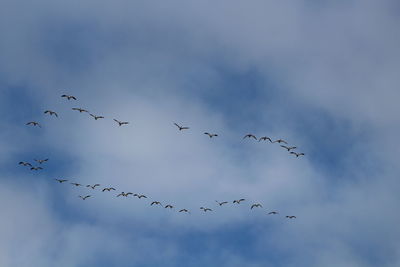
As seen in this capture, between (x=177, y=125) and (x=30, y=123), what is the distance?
45830 millimetres

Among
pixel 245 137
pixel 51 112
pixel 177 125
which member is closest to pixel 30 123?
pixel 51 112

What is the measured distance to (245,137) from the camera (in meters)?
200

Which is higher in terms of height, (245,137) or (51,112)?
(245,137)

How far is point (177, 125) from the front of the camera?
Result: 19938 cm

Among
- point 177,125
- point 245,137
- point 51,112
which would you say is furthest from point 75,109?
point 245,137

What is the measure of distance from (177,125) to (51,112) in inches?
1554

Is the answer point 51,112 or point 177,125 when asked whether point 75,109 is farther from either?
point 177,125

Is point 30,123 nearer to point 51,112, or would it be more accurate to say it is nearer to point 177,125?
point 51,112

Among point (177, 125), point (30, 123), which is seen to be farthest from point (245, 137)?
point (30, 123)

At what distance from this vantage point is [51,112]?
19162cm

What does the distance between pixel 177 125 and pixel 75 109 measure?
3274 cm

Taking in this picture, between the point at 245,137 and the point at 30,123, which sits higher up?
the point at 245,137

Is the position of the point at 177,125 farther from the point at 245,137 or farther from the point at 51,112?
the point at 51,112

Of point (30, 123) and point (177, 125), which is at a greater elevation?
point (177, 125)
